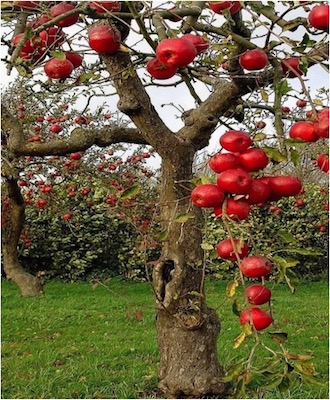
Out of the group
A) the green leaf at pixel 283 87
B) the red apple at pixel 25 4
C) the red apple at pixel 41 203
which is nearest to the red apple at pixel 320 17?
the green leaf at pixel 283 87

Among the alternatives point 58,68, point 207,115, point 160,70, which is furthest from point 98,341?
point 160,70

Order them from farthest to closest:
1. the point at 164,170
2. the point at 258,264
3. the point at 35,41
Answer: the point at 164,170, the point at 35,41, the point at 258,264

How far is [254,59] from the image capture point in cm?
156

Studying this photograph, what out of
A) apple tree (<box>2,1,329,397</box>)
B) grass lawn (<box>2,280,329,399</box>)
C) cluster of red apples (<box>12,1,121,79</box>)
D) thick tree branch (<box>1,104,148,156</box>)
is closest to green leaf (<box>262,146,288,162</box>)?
apple tree (<box>2,1,329,397</box>)

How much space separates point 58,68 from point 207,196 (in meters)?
0.74

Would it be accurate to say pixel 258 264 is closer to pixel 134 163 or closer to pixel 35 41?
pixel 35 41

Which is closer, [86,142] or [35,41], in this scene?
[35,41]

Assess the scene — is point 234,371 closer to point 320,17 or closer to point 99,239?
point 320,17

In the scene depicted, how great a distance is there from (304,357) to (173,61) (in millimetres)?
719

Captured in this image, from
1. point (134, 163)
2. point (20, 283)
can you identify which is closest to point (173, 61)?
point (134, 163)

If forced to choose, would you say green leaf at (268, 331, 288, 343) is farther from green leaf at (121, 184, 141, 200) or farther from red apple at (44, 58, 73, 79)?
red apple at (44, 58, 73, 79)

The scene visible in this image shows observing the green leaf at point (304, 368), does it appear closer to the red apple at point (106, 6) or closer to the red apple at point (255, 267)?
the red apple at point (255, 267)

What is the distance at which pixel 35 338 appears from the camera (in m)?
5.25

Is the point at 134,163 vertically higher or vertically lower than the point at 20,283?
higher
